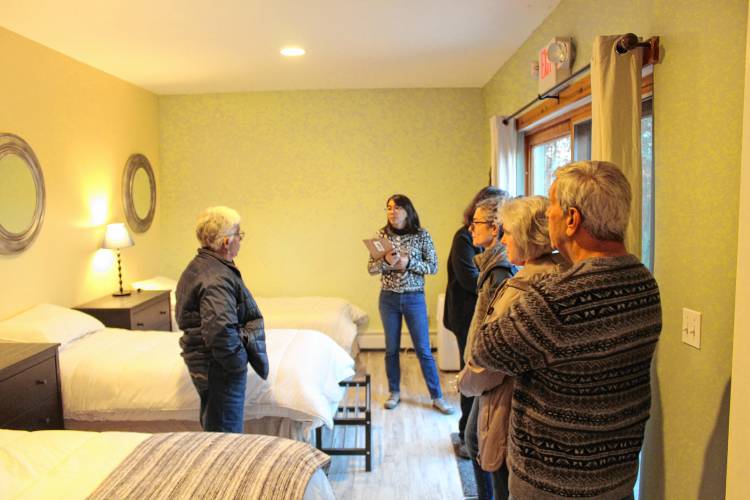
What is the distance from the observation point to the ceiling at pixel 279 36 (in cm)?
284

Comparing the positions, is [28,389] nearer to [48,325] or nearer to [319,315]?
[48,325]

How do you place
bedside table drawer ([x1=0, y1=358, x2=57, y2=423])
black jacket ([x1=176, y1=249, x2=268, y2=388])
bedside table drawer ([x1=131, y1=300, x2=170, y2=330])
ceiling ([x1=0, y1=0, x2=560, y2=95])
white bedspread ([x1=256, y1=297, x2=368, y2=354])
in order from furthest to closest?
white bedspread ([x1=256, y1=297, x2=368, y2=354]) < bedside table drawer ([x1=131, y1=300, x2=170, y2=330]) < ceiling ([x1=0, y1=0, x2=560, y2=95]) < bedside table drawer ([x1=0, y1=358, x2=57, y2=423]) < black jacket ([x1=176, y1=249, x2=268, y2=388])

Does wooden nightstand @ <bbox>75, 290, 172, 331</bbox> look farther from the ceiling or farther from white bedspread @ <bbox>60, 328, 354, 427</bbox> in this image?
the ceiling

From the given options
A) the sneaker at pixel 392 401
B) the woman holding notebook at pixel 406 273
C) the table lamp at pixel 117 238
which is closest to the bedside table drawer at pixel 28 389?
the table lamp at pixel 117 238

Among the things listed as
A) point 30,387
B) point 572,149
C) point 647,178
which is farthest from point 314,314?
point 647,178

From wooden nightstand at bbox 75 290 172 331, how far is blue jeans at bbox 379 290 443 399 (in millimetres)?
1680

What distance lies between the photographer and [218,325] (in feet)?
7.10

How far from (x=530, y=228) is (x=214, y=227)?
4.22ft

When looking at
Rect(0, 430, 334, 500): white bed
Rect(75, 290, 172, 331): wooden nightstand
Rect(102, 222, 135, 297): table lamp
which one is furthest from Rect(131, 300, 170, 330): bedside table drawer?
Rect(0, 430, 334, 500): white bed

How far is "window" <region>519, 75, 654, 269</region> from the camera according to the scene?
197 cm

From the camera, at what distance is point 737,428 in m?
1.23

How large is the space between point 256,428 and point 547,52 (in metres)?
2.37

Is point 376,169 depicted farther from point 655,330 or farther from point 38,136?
point 655,330

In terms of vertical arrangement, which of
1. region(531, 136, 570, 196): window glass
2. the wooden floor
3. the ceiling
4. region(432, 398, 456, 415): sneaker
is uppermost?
the ceiling
